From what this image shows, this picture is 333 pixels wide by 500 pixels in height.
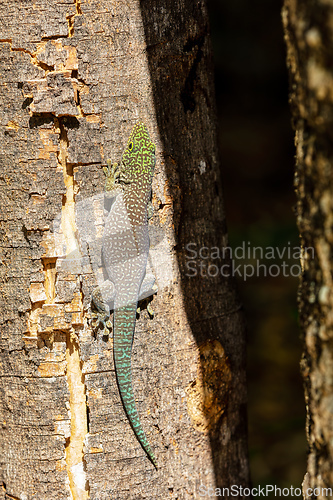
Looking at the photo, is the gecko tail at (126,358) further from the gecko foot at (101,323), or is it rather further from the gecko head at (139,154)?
the gecko head at (139,154)

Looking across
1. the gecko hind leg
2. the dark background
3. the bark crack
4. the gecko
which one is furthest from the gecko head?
the dark background

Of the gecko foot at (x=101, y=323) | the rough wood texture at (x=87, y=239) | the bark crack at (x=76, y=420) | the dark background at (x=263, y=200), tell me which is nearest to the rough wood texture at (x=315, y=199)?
the rough wood texture at (x=87, y=239)

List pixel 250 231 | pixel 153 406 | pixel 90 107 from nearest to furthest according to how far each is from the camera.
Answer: pixel 90 107, pixel 153 406, pixel 250 231

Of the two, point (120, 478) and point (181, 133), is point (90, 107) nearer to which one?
point (181, 133)

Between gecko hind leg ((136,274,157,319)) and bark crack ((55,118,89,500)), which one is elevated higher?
gecko hind leg ((136,274,157,319))

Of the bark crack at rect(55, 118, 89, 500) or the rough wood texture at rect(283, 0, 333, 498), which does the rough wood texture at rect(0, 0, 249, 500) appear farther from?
the rough wood texture at rect(283, 0, 333, 498)

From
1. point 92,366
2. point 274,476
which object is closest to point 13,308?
point 92,366
